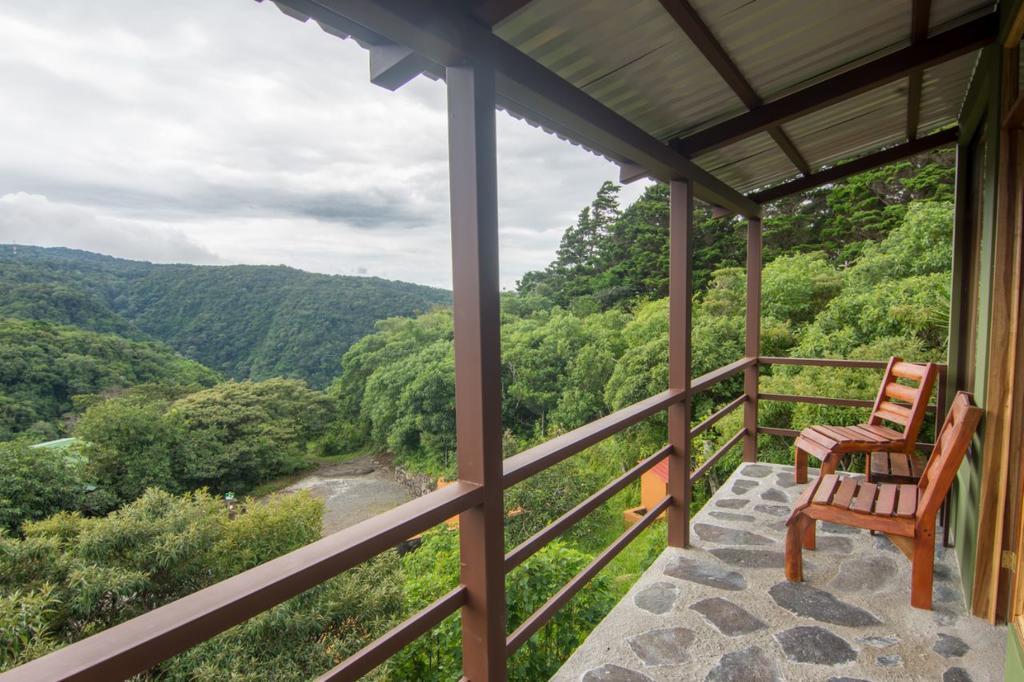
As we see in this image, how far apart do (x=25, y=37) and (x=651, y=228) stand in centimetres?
1816

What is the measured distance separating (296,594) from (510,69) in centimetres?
142

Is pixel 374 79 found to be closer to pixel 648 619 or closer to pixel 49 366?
pixel 648 619

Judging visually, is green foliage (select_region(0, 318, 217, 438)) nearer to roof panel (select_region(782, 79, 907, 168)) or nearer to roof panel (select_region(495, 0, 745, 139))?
roof panel (select_region(495, 0, 745, 139))

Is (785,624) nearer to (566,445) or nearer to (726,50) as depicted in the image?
(566,445)

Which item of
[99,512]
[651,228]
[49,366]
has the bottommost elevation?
[99,512]

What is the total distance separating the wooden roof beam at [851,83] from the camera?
2.22m

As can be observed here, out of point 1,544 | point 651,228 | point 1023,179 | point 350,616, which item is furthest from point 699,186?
point 651,228

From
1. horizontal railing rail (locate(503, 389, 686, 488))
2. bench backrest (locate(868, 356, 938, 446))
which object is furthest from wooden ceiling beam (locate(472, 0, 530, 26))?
bench backrest (locate(868, 356, 938, 446))

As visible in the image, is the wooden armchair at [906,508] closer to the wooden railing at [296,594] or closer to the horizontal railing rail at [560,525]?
the horizontal railing rail at [560,525]

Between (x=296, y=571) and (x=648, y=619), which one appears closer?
(x=296, y=571)

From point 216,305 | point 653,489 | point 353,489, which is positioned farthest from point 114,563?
point 216,305

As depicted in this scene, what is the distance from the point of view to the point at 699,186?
2986 millimetres

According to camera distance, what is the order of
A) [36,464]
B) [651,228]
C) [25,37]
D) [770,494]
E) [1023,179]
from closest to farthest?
1. [1023,179]
2. [770,494]
3. [36,464]
4. [25,37]
5. [651,228]

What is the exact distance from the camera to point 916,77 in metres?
2.64
